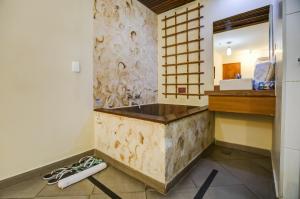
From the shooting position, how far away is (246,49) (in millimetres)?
2203

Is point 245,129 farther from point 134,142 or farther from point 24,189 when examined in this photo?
point 24,189

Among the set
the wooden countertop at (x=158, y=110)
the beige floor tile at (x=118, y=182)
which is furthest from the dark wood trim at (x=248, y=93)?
the beige floor tile at (x=118, y=182)

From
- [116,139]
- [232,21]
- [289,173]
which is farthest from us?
[232,21]

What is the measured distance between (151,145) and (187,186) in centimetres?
55

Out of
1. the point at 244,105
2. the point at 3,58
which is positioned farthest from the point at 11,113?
the point at 244,105

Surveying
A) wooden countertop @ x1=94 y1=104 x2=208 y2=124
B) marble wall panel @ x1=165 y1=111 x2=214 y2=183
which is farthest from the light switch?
marble wall panel @ x1=165 y1=111 x2=214 y2=183

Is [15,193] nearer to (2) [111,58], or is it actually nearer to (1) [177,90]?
(2) [111,58]

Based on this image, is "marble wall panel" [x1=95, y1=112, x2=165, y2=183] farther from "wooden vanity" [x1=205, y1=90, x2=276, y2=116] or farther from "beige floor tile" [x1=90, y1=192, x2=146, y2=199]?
"wooden vanity" [x1=205, y1=90, x2=276, y2=116]

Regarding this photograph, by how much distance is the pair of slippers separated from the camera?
1621 millimetres

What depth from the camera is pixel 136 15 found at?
9.05ft

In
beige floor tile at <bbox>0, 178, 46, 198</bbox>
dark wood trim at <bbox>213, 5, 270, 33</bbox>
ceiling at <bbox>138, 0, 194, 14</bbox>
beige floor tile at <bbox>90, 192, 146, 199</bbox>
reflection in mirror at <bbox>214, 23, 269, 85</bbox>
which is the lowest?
beige floor tile at <bbox>90, 192, 146, 199</bbox>

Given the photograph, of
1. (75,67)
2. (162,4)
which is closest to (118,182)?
(75,67)

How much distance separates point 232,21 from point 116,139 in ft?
7.73

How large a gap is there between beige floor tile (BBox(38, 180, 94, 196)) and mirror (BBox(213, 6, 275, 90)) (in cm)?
207
